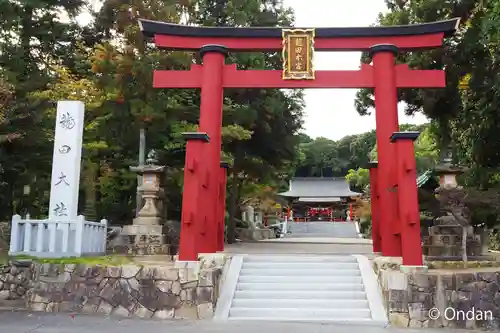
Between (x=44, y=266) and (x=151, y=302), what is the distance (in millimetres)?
2297

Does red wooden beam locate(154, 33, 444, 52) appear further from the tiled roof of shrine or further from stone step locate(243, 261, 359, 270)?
the tiled roof of shrine

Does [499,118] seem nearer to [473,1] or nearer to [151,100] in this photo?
[473,1]

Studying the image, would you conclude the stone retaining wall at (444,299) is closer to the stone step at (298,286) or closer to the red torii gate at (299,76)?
the stone step at (298,286)

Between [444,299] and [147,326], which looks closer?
[147,326]

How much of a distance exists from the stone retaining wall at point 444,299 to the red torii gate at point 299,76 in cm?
154

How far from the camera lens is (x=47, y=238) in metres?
9.81

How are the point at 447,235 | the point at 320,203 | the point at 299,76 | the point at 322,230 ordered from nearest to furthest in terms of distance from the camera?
1. the point at 299,76
2. the point at 447,235
3. the point at 322,230
4. the point at 320,203

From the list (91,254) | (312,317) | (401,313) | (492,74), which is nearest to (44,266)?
(91,254)

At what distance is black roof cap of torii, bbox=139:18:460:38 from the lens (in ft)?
34.0

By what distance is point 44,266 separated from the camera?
8461mm

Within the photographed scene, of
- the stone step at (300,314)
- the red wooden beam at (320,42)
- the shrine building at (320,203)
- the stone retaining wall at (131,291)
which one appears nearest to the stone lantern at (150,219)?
the red wooden beam at (320,42)
